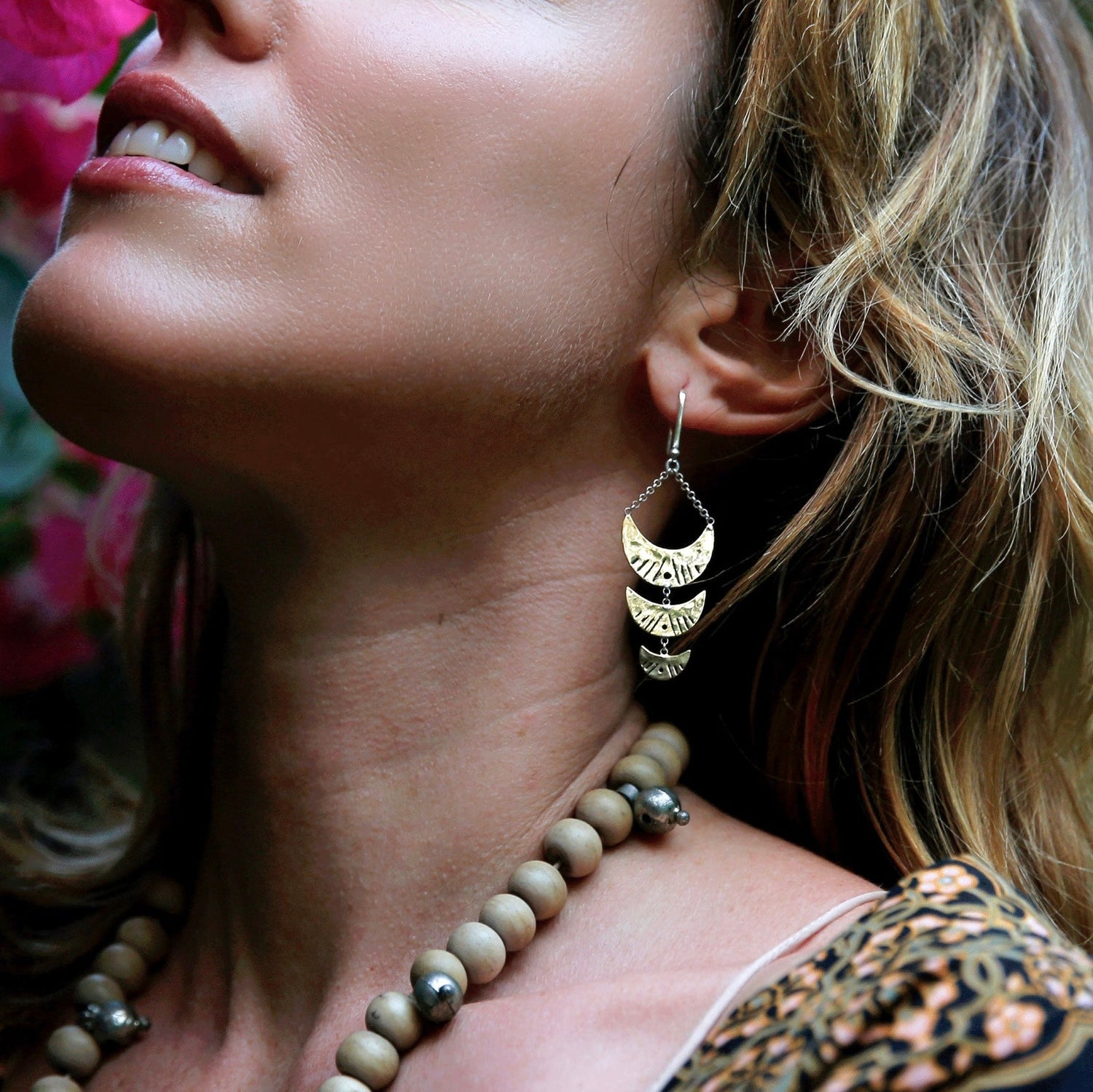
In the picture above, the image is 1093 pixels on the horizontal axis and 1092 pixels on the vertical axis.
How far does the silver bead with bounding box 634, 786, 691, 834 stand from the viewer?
45.9 inches

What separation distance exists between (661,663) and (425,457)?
0.30m

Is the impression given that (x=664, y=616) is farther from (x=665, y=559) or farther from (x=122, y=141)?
(x=122, y=141)

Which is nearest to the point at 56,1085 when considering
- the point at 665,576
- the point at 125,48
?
the point at 665,576

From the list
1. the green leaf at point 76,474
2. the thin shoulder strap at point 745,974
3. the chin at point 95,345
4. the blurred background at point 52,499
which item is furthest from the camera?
the green leaf at point 76,474

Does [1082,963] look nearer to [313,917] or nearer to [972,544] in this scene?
[972,544]

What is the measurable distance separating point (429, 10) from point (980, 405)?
63 centimetres

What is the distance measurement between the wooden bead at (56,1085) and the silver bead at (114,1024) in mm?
50

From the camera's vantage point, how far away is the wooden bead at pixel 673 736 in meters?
1.29

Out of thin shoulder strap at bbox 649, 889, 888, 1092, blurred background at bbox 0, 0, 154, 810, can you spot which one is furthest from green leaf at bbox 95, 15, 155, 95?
thin shoulder strap at bbox 649, 889, 888, 1092

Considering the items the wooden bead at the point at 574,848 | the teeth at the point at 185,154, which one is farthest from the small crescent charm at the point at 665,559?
the teeth at the point at 185,154

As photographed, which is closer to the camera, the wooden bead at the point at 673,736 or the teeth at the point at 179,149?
the teeth at the point at 179,149

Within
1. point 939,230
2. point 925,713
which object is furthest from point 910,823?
point 939,230

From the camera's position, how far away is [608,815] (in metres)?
1.17

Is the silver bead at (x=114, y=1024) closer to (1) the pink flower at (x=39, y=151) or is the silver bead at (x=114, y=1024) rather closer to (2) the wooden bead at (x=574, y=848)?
(2) the wooden bead at (x=574, y=848)
